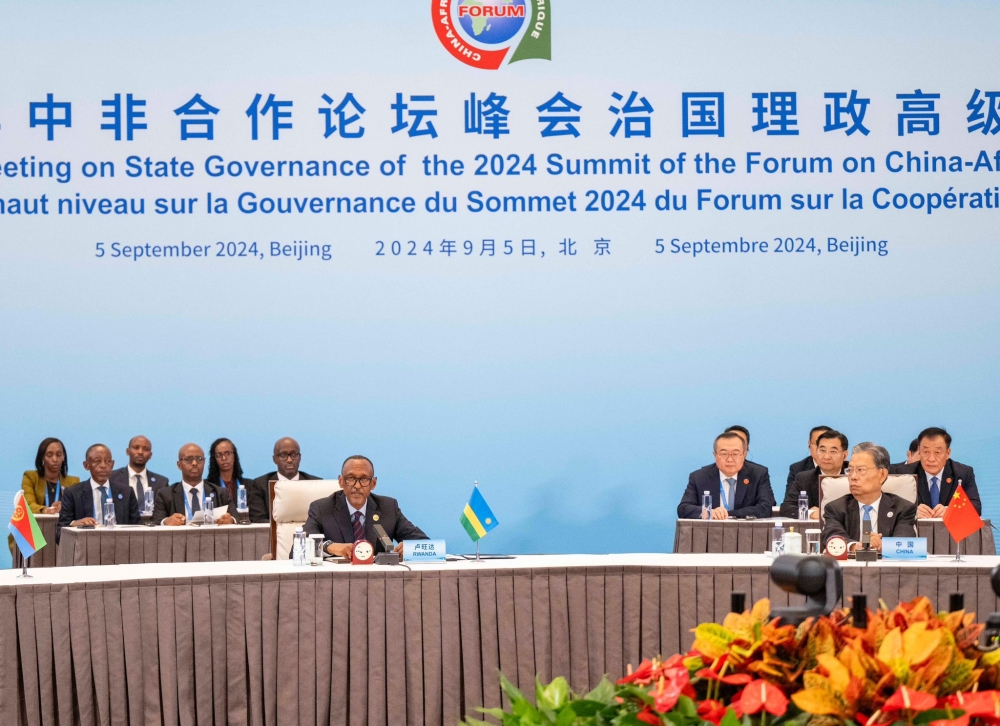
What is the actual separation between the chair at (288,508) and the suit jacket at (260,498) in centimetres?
212

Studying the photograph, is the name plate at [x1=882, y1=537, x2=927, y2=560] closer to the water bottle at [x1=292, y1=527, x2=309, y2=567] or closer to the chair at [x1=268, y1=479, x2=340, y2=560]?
the water bottle at [x1=292, y1=527, x2=309, y2=567]

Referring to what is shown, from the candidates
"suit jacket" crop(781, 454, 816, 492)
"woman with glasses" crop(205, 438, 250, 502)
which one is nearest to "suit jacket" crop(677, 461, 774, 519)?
"suit jacket" crop(781, 454, 816, 492)

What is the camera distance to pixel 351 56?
7234mm

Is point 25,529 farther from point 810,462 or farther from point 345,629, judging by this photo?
point 810,462

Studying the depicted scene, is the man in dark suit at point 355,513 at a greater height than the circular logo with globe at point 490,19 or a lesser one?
lesser

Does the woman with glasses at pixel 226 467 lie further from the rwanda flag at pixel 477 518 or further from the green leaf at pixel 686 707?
the green leaf at pixel 686 707

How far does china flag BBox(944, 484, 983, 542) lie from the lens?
164 inches

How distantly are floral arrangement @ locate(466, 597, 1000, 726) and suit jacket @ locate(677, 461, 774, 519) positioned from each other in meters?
5.37

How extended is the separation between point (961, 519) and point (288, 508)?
2292mm

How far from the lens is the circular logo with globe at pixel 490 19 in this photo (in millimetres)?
7242

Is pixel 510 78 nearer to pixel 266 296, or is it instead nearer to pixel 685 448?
pixel 266 296

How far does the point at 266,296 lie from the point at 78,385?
3.91ft

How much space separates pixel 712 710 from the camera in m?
1.17

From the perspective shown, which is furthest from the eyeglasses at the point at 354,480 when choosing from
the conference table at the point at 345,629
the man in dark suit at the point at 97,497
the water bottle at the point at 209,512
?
the man in dark suit at the point at 97,497
